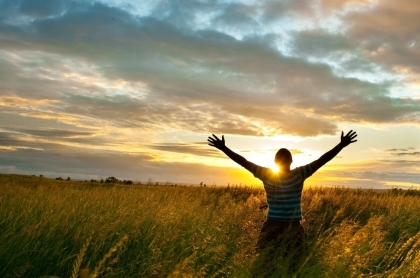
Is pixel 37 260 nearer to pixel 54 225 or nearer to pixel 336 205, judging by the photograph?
pixel 54 225

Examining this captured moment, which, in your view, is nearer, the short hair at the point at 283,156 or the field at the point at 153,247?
the field at the point at 153,247

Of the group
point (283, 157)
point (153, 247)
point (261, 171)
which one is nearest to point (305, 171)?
point (283, 157)

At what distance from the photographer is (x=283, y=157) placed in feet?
21.2

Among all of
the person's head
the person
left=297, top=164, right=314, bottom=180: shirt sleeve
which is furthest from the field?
the person's head

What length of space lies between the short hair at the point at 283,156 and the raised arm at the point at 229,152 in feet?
1.61

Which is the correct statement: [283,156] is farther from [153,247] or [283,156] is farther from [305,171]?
[153,247]

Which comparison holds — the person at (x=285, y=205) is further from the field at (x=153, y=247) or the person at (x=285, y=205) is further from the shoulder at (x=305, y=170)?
the field at (x=153, y=247)

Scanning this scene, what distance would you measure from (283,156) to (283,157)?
1 centimetres

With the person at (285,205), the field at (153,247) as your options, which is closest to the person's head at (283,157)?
the person at (285,205)

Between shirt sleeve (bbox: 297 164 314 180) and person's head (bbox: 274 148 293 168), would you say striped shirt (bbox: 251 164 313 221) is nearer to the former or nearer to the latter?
shirt sleeve (bbox: 297 164 314 180)

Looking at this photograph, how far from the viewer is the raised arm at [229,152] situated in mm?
6824

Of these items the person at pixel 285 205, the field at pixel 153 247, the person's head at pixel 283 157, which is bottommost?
the field at pixel 153 247

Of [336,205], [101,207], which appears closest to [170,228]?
[101,207]

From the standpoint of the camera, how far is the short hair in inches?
254
